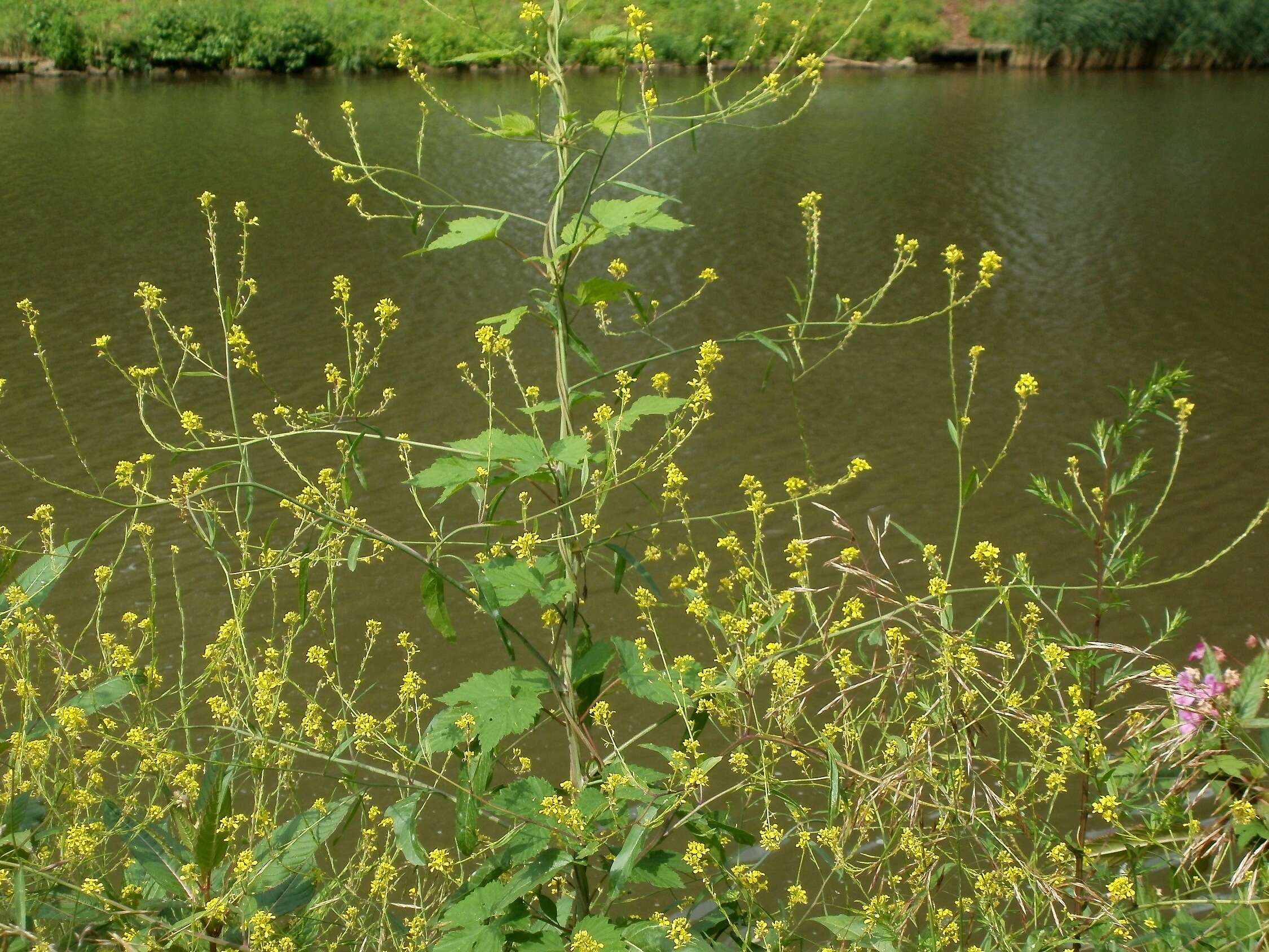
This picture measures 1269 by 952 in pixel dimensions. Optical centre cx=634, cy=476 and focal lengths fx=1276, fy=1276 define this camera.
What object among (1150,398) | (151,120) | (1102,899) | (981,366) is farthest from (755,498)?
(151,120)

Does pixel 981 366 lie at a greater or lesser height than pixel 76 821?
lesser

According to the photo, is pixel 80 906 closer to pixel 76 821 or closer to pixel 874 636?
pixel 76 821

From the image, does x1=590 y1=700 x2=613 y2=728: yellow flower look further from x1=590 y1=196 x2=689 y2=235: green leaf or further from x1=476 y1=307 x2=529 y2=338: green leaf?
x1=590 y1=196 x2=689 y2=235: green leaf

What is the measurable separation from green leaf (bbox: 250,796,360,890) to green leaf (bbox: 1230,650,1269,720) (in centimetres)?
125

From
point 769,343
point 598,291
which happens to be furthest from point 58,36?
point 769,343

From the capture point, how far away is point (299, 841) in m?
1.97

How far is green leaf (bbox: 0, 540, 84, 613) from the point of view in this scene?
1.83m

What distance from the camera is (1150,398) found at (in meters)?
1.92

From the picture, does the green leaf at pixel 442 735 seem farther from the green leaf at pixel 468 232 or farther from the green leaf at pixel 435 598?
the green leaf at pixel 468 232

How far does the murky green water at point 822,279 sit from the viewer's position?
250 inches

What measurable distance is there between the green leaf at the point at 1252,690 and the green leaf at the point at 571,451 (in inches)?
37.0

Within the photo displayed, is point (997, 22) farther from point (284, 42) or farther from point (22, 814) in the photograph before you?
point (22, 814)

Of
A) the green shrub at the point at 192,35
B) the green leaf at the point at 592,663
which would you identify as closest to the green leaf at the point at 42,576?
the green leaf at the point at 592,663

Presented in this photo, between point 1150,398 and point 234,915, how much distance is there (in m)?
1.56
